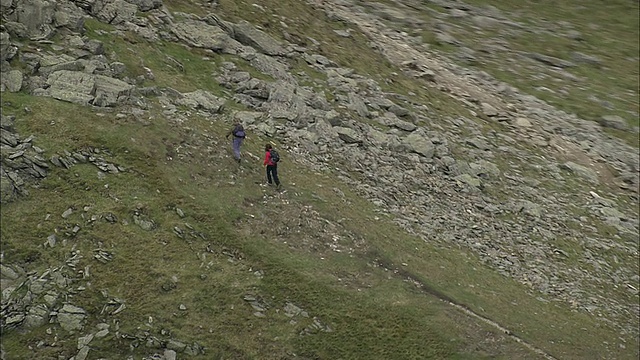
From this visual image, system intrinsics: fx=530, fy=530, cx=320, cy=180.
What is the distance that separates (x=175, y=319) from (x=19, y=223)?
6.92 meters

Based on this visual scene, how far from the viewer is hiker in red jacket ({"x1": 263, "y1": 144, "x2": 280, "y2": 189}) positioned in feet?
87.1

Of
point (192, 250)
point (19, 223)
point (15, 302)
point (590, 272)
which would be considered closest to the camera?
point (15, 302)

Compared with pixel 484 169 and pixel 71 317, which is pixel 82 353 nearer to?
pixel 71 317

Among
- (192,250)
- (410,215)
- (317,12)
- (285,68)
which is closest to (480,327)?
(410,215)

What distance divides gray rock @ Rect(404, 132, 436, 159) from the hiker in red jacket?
1280 cm

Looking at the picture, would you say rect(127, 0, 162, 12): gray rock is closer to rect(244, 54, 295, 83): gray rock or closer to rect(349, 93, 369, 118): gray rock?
rect(244, 54, 295, 83): gray rock

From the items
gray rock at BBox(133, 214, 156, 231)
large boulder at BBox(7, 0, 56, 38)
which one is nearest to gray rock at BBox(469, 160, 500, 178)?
gray rock at BBox(133, 214, 156, 231)

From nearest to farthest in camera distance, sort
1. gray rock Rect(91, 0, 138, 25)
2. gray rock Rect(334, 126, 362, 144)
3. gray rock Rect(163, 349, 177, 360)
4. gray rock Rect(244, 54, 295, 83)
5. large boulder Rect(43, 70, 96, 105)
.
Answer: gray rock Rect(163, 349, 177, 360)
large boulder Rect(43, 70, 96, 105)
gray rock Rect(91, 0, 138, 25)
gray rock Rect(334, 126, 362, 144)
gray rock Rect(244, 54, 295, 83)

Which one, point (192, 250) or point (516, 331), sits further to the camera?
point (516, 331)

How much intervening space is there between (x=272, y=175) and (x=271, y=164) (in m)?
1.22

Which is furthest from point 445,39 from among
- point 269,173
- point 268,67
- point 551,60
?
point 269,173

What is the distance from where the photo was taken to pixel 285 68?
39344mm

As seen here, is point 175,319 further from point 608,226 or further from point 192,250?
point 608,226

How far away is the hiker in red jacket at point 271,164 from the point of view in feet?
87.1
